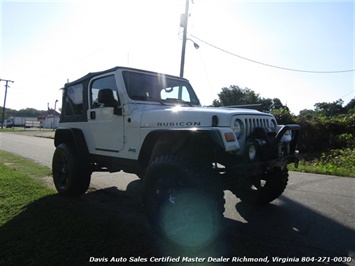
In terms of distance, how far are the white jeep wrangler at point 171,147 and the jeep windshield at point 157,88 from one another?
0.02m

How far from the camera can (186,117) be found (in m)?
3.30

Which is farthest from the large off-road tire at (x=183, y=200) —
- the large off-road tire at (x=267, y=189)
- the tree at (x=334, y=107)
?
the tree at (x=334, y=107)

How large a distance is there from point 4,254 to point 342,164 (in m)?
9.69

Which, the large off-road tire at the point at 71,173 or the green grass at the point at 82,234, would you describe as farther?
the large off-road tire at the point at 71,173

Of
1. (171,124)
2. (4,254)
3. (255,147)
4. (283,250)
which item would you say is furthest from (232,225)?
(4,254)

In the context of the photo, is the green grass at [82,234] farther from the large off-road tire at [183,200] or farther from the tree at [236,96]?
the tree at [236,96]

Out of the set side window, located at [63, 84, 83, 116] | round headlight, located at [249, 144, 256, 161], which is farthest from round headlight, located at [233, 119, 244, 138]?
side window, located at [63, 84, 83, 116]

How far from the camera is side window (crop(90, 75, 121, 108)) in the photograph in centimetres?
400

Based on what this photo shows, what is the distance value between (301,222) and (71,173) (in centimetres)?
376

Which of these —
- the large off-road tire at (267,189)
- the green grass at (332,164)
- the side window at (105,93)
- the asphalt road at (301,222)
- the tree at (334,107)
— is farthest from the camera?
the tree at (334,107)

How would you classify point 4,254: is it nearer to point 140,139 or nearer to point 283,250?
point 140,139

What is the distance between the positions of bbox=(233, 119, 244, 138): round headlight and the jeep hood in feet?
0.32

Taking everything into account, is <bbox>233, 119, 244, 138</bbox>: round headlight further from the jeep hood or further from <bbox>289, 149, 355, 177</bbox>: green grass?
<bbox>289, 149, 355, 177</bbox>: green grass

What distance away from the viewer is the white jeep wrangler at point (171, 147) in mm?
2990
